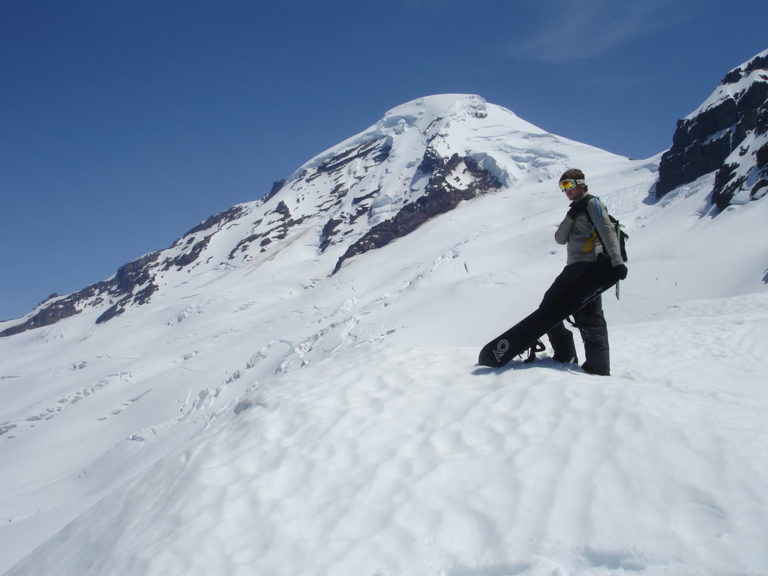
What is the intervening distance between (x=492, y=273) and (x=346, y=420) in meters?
26.5

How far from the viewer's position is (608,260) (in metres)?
5.48

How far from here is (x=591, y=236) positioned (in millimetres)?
5543

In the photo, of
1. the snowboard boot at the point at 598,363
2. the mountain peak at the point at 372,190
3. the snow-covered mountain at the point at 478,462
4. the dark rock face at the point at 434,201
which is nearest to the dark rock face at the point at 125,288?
the mountain peak at the point at 372,190

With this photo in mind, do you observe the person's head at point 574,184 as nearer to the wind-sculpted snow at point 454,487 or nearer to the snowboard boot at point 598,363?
the snowboard boot at point 598,363

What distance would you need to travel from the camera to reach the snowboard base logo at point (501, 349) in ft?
18.6

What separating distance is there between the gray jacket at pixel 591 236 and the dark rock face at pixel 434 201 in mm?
62825

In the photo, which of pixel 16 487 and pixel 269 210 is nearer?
pixel 16 487

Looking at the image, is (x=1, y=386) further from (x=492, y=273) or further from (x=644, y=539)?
(x=644, y=539)

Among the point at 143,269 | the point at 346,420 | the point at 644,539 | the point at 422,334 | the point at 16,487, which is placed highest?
the point at 143,269

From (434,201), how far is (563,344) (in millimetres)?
72113

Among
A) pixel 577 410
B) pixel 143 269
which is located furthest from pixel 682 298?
pixel 143 269

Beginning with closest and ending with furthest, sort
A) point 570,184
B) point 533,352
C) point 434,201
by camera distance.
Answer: point 570,184 < point 533,352 < point 434,201

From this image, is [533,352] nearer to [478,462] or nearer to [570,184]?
[570,184]

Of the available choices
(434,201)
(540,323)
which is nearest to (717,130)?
(434,201)
